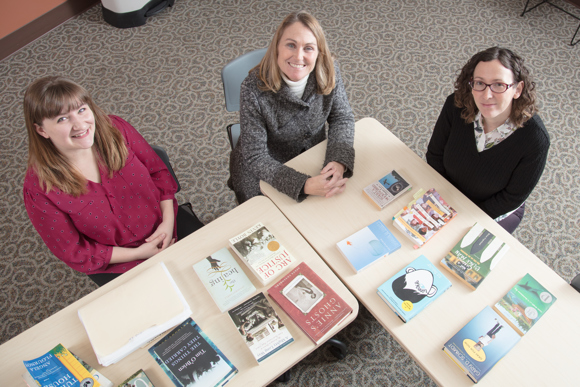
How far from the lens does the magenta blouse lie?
1505mm

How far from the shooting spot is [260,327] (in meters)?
1.34

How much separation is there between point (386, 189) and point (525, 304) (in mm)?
649

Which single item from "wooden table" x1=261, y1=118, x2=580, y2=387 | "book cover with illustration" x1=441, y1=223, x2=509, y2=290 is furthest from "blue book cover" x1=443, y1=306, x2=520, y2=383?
"book cover with illustration" x1=441, y1=223, x2=509, y2=290

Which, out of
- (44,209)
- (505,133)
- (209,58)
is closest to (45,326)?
(44,209)

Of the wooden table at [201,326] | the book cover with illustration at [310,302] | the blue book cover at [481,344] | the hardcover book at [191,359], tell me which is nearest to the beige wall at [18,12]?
the wooden table at [201,326]

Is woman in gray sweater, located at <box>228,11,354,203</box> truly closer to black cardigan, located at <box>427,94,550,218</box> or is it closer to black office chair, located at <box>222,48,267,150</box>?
black office chair, located at <box>222,48,267,150</box>

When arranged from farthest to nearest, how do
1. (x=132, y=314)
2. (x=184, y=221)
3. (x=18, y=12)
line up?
(x=18, y=12)
(x=184, y=221)
(x=132, y=314)

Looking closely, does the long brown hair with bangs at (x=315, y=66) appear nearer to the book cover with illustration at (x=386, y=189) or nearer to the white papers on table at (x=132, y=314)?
the book cover with illustration at (x=386, y=189)

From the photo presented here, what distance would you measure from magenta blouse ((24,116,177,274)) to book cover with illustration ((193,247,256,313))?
1.51ft

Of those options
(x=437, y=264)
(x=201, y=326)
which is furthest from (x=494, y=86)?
(x=201, y=326)

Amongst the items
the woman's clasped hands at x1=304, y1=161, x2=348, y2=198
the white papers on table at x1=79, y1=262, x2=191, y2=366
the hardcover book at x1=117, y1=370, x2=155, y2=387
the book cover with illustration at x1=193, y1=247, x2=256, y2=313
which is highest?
the woman's clasped hands at x1=304, y1=161, x2=348, y2=198

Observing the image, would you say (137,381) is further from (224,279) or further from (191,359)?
(224,279)

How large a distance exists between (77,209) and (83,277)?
106 cm

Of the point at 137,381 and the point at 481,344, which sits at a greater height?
the point at 481,344
